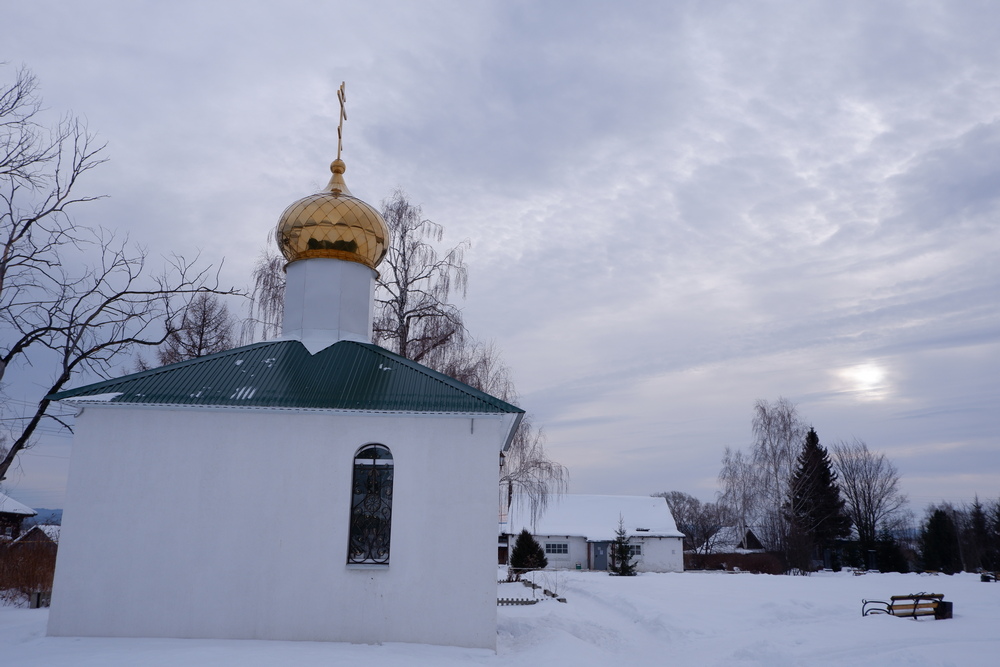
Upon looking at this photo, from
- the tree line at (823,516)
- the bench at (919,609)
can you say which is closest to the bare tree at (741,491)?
the tree line at (823,516)

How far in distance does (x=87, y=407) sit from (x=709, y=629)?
39.7 feet

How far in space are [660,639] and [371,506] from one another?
690cm

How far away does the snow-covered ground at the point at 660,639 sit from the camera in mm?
8680

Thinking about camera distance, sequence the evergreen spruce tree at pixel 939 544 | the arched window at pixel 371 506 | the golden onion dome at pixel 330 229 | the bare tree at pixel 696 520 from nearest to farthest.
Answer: the arched window at pixel 371 506 → the golden onion dome at pixel 330 229 → the evergreen spruce tree at pixel 939 544 → the bare tree at pixel 696 520

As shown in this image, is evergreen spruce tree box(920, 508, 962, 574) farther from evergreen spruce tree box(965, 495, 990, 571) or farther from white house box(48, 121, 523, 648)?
white house box(48, 121, 523, 648)

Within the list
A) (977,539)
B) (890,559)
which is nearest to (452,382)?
(890,559)

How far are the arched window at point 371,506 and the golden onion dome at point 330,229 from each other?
4352mm

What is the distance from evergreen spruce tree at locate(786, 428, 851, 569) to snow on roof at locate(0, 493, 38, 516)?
38002 millimetres

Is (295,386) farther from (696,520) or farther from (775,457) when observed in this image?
(696,520)

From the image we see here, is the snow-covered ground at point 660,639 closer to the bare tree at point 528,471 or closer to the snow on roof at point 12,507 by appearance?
the bare tree at point 528,471

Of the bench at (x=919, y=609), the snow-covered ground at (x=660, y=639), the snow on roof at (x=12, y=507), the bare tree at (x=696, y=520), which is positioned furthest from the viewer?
the bare tree at (x=696, y=520)

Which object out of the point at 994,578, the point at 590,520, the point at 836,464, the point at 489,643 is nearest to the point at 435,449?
the point at 489,643

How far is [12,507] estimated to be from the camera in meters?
32.1

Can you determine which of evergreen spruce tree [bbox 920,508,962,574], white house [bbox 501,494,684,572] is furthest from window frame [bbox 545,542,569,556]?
evergreen spruce tree [bbox 920,508,962,574]
